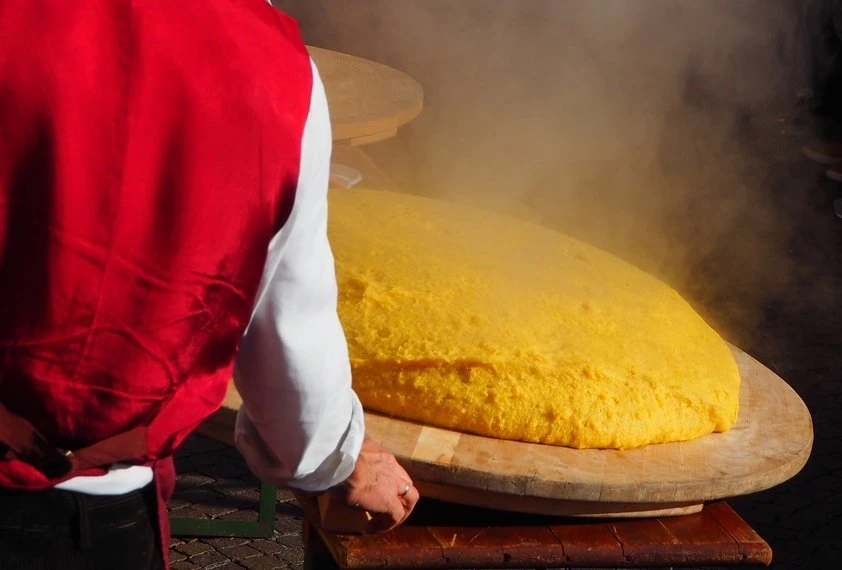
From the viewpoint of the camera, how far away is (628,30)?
4777 millimetres

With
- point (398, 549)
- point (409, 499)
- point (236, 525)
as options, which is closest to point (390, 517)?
point (409, 499)

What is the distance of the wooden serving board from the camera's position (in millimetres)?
1520

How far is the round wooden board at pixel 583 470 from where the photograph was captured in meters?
1.52

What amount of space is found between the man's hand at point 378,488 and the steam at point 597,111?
6.62ft

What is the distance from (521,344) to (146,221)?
0.99 meters

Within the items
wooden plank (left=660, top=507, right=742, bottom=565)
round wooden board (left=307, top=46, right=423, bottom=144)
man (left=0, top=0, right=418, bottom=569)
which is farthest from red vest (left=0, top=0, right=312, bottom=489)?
round wooden board (left=307, top=46, right=423, bottom=144)

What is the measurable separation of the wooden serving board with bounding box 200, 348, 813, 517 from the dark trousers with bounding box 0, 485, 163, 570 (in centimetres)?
37

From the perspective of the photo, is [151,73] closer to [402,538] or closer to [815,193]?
[402,538]

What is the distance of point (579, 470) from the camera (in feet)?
5.15

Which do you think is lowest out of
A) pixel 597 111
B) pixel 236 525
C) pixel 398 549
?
pixel 236 525

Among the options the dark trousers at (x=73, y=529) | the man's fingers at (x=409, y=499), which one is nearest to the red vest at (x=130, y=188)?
the dark trousers at (x=73, y=529)

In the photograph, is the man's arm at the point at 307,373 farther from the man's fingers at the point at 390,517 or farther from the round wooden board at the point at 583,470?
the round wooden board at the point at 583,470

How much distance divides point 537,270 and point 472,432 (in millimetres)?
516

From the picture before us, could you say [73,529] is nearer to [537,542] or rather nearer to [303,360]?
[303,360]
